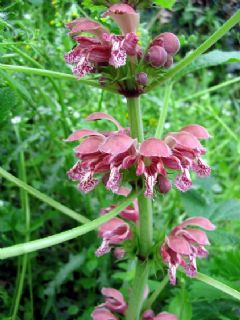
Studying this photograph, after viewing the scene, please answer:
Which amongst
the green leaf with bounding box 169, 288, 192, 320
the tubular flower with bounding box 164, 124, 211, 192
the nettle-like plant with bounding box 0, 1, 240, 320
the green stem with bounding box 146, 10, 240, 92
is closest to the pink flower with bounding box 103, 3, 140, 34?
the nettle-like plant with bounding box 0, 1, 240, 320

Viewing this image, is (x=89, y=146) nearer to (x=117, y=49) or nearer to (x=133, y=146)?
(x=133, y=146)

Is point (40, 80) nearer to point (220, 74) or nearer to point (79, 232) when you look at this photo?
point (79, 232)

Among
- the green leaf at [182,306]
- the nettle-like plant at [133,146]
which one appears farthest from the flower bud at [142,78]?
the green leaf at [182,306]

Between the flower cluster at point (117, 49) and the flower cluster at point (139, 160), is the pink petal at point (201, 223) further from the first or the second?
the flower cluster at point (117, 49)

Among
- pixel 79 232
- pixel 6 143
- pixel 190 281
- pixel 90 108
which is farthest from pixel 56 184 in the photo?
pixel 79 232

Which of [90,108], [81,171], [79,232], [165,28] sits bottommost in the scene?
[79,232]

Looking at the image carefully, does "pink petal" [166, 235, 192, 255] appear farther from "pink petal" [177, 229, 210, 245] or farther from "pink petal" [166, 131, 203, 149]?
"pink petal" [166, 131, 203, 149]
